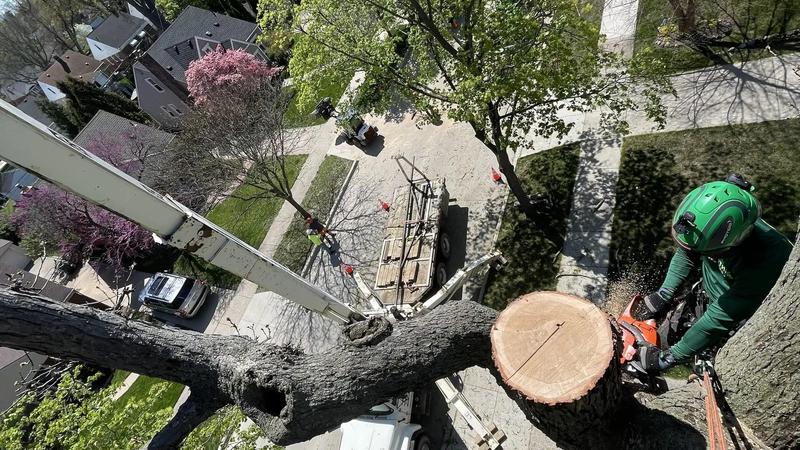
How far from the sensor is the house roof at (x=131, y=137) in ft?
54.5

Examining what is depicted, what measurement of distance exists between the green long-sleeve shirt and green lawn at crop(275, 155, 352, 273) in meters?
11.1

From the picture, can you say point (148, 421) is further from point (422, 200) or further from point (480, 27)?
point (480, 27)

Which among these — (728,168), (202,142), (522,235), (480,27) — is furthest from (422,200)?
A: (202,142)

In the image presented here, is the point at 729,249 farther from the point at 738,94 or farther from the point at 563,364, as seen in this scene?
the point at 738,94

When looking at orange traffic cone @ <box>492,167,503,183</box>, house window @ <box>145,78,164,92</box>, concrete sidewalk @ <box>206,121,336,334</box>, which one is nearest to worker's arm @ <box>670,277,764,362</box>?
orange traffic cone @ <box>492,167,503,183</box>

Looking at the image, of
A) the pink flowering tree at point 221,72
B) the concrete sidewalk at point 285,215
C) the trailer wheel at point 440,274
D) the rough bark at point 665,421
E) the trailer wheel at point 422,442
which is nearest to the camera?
the rough bark at point 665,421

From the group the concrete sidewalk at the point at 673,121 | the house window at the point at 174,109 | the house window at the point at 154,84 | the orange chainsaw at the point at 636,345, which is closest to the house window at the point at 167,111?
the house window at the point at 174,109

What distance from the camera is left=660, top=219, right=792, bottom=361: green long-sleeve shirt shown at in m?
4.05

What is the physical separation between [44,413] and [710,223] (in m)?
9.56

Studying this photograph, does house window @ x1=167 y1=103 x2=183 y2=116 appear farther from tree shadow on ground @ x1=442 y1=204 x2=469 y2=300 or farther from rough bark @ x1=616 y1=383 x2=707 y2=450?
rough bark @ x1=616 y1=383 x2=707 y2=450

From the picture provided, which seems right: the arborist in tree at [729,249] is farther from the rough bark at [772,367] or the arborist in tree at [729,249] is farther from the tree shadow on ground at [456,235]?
the tree shadow on ground at [456,235]

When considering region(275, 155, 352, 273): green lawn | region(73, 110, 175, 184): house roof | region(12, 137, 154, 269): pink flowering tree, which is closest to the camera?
region(275, 155, 352, 273): green lawn

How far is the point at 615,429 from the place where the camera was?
371cm

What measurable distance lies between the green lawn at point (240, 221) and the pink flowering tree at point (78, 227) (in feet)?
6.35
